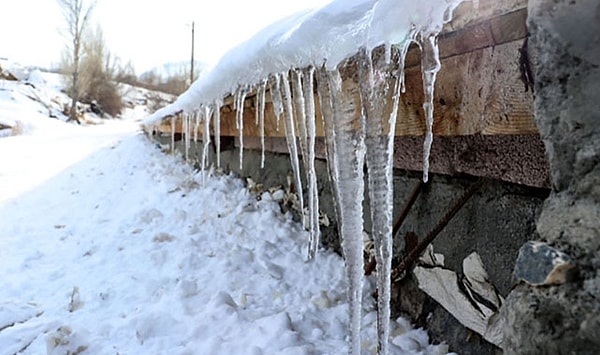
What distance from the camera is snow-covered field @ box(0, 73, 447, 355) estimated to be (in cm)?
Answer: 145

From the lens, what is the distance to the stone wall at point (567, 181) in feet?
1.69

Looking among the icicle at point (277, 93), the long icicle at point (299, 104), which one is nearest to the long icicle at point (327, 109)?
the long icicle at point (299, 104)

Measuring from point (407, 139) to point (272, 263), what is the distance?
91 centimetres

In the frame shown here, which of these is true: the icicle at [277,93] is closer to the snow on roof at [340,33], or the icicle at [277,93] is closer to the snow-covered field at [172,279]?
the snow on roof at [340,33]

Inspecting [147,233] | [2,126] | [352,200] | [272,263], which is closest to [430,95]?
[352,200]

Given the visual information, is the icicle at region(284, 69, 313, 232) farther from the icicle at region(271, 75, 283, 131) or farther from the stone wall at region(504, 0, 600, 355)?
the stone wall at region(504, 0, 600, 355)

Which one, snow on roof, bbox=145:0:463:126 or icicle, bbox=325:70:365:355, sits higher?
snow on roof, bbox=145:0:463:126

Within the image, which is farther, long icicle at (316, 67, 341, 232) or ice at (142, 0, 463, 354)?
long icicle at (316, 67, 341, 232)

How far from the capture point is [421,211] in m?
1.48

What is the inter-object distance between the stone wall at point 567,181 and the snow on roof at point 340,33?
195mm

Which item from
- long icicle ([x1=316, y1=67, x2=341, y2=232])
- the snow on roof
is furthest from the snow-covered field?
the snow on roof

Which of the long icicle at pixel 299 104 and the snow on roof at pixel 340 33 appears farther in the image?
the long icicle at pixel 299 104

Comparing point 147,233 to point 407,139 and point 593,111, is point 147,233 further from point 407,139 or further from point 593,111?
point 593,111

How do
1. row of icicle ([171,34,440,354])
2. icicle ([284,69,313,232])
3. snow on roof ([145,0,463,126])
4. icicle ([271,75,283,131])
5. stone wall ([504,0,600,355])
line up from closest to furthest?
stone wall ([504,0,600,355]) → snow on roof ([145,0,463,126]) → row of icicle ([171,34,440,354]) → icicle ([284,69,313,232]) → icicle ([271,75,283,131])
